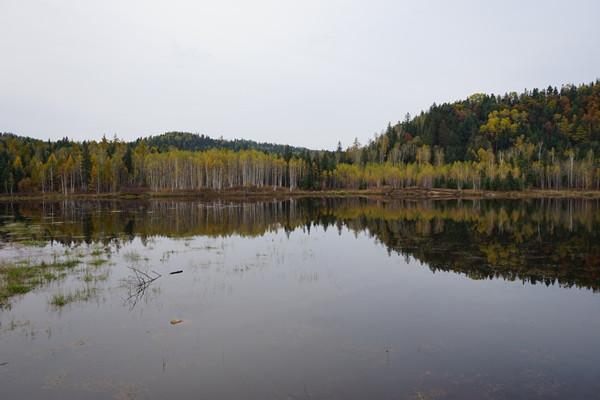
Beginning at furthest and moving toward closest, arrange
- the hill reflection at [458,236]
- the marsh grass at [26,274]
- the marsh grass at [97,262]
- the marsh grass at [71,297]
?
the marsh grass at [97,262] → the hill reflection at [458,236] → the marsh grass at [26,274] → the marsh grass at [71,297]

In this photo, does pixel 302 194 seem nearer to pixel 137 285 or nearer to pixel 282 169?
pixel 282 169

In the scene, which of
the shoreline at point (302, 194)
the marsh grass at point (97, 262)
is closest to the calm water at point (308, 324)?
the marsh grass at point (97, 262)

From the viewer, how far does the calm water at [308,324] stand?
435 inches

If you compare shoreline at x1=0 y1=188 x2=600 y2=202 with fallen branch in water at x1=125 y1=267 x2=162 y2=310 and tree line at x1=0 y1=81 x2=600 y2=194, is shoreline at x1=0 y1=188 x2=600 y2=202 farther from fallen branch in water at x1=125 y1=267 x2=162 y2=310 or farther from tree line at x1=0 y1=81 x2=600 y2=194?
fallen branch in water at x1=125 y1=267 x2=162 y2=310

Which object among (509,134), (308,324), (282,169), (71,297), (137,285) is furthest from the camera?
(509,134)

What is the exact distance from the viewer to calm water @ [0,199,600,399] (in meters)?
11.0

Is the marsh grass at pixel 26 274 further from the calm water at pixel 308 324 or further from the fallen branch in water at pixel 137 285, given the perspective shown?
the fallen branch in water at pixel 137 285

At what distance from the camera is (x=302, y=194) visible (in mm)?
132625

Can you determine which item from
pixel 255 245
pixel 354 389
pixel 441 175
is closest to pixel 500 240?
pixel 255 245

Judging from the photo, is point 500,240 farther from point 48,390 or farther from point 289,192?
point 289,192

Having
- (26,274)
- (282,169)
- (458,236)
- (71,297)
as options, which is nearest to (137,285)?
(71,297)

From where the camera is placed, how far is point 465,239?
35938mm

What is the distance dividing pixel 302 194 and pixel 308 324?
117m

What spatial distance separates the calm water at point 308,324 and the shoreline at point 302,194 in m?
89.8
